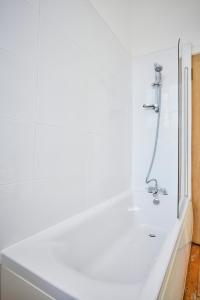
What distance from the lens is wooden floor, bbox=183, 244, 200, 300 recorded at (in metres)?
1.25

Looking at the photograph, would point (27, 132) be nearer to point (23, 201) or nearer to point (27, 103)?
point (27, 103)

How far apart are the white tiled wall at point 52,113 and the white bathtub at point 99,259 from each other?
90 mm

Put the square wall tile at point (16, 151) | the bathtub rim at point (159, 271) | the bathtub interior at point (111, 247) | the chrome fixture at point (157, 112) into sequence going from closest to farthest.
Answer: the bathtub rim at point (159, 271), the square wall tile at point (16, 151), the bathtub interior at point (111, 247), the chrome fixture at point (157, 112)

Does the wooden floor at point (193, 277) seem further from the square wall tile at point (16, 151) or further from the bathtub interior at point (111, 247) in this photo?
the square wall tile at point (16, 151)

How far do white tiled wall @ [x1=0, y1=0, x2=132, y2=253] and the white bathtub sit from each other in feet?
0.30

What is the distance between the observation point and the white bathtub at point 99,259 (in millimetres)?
603

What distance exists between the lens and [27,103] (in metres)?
0.86

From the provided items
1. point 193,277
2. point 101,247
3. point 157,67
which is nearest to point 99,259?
point 101,247

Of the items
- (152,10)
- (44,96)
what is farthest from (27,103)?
Answer: (152,10)

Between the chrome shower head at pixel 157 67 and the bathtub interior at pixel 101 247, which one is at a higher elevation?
the chrome shower head at pixel 157 67

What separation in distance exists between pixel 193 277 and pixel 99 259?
Result: 0.81 meters

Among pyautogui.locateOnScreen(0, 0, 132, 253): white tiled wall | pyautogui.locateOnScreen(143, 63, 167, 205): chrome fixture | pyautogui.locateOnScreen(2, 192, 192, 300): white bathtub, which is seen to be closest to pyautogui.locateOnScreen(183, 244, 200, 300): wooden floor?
pyautogui.locateOnScreen(2, 192, 192, 300): white bathtub

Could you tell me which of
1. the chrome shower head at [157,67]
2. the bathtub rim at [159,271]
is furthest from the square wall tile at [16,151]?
the chrome shower head at [157,67]

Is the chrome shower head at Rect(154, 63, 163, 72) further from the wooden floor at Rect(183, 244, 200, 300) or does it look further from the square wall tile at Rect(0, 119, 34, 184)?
the wooden floor at Rect(183, 244, 200, 300)
